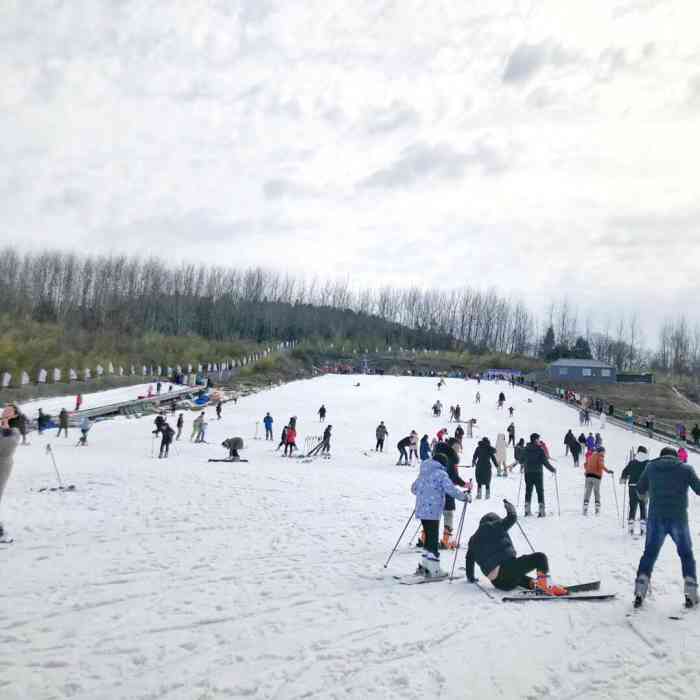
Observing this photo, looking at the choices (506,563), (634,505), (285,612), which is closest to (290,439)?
(634,505)

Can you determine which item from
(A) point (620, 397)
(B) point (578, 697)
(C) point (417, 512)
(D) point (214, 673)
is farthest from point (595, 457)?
(A) point (620, 397)

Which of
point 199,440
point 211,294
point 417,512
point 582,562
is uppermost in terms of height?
point 211,294

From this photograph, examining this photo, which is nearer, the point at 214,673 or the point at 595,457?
the point at 214,673

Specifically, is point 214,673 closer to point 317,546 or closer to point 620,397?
point 317,546

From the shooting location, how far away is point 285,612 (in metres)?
5.39

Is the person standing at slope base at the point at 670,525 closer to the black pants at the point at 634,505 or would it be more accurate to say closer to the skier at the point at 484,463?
the black pants at the point at 634,505

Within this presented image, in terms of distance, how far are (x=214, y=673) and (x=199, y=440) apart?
2125 centimetres

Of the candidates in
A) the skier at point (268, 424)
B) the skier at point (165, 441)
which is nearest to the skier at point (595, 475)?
the skier at point (165, 441)

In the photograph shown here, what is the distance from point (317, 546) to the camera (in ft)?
25.7

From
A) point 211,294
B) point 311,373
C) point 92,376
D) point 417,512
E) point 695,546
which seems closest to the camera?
point 417,512

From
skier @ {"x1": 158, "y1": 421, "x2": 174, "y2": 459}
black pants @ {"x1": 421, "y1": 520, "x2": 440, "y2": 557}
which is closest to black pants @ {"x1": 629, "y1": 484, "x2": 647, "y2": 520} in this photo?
black pants @ {"x1": 421, "y1": 520, "x2": 440, "y2": 557}

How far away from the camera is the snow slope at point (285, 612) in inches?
164

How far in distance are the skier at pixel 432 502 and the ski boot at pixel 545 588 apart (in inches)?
41.7

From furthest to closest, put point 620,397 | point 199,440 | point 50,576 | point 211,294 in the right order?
point 211,294 < point 620,397 < point 199,440 < point 50,576
